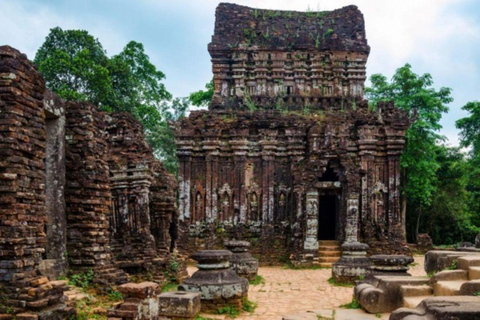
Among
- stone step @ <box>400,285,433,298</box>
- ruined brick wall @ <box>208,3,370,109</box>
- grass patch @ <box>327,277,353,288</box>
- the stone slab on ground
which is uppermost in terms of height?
ruined brick wall @ <box>208,3,370,109</box>

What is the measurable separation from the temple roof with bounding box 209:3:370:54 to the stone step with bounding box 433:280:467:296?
17.1 metres

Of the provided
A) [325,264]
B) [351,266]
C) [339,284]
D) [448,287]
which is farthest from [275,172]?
[448,287]

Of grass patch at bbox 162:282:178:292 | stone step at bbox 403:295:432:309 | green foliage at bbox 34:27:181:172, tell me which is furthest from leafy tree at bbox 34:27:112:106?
stone step at bbox 403:295:432:309

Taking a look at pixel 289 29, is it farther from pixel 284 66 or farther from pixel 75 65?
pixel 75 65

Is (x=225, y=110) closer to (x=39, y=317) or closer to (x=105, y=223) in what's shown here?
(x=105, y=223)

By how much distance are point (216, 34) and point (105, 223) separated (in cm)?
1667

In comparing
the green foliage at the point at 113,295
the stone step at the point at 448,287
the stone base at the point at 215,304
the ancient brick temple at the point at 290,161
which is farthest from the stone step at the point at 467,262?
the ancient brick temple at the point at 290,161

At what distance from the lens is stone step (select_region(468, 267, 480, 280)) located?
7393 mm

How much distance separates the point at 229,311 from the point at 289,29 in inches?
708

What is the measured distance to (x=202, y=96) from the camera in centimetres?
3394

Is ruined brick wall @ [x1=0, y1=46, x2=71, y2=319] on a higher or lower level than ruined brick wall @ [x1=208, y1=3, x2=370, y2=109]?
lower

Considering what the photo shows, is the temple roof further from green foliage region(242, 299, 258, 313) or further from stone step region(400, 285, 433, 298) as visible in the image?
stone step region(400, 285, 433, 298)

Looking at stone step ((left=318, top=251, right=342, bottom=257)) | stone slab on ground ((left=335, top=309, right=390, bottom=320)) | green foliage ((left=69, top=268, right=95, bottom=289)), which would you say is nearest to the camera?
stone slab on ground ((left=335, top=309, right=390, bottom=320))

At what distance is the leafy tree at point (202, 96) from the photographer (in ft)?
111
